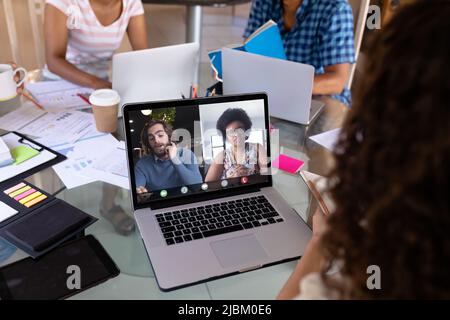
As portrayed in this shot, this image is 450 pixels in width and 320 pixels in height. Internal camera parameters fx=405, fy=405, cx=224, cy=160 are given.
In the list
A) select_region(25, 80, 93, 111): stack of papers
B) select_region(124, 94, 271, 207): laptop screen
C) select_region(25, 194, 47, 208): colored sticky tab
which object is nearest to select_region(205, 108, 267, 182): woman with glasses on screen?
select_region(124, 94, 271, 207): laptop screen

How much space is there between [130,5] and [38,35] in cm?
51

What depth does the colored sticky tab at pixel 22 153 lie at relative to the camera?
1.04m

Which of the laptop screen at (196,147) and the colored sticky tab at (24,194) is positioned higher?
the laptop screen at (196,147)

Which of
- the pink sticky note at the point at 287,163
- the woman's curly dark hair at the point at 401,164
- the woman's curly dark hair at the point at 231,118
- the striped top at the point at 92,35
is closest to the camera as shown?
the woman's curly dark hair at the point at 401,164

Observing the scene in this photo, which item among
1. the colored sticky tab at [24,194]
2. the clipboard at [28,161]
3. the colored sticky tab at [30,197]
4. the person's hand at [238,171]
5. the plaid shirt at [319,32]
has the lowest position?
the colored sticky tab at [30,197]

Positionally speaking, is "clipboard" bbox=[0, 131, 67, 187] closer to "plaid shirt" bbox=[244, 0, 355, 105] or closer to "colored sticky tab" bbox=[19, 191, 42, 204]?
"colored sticky tab" bbox=[19, 191, 42, 204]

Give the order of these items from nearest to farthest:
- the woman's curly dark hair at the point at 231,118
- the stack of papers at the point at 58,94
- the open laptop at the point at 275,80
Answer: the woman's curly dark hair at the point at 231,118 < the open laptop at the point at 275,80 < the stack of papers at the point at 58,94

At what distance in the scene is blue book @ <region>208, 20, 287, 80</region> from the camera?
131 cm

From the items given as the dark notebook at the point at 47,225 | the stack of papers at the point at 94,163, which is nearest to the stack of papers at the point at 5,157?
the stack of papers at the point at 94,163

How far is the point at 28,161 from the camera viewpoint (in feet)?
3.43

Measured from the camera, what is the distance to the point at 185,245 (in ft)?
2.66

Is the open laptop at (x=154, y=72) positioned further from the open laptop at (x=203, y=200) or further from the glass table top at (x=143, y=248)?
the open laptop at (x=203, y=200)

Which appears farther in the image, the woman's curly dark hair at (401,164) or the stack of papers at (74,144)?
the stack of papers at (74,144)
